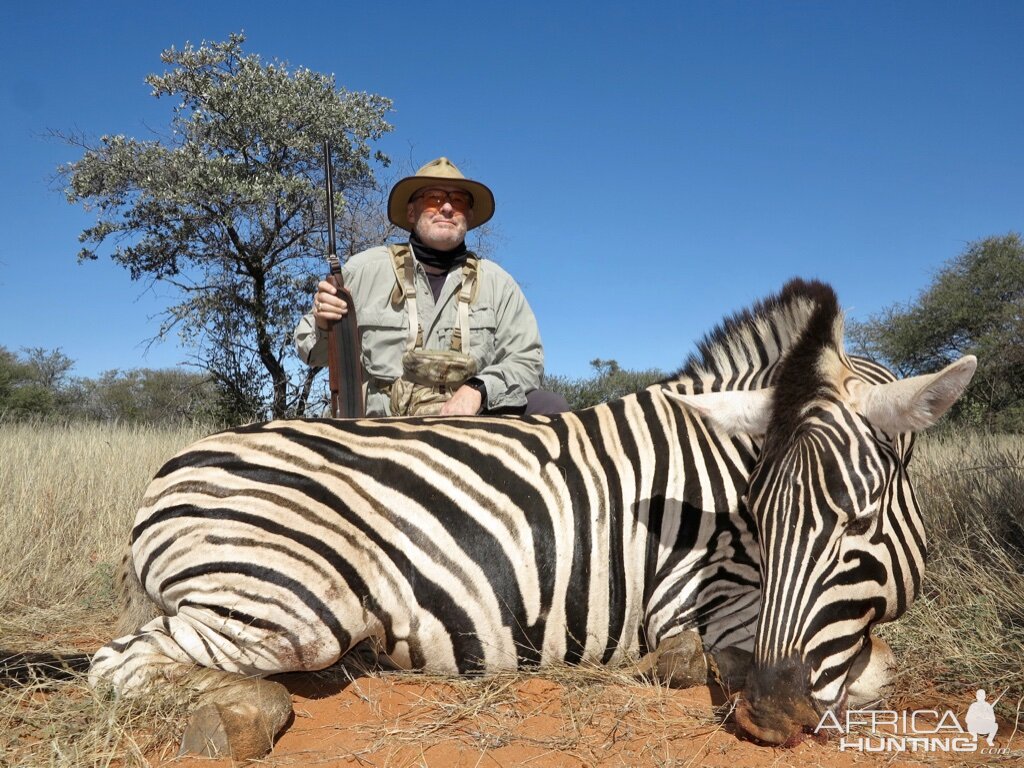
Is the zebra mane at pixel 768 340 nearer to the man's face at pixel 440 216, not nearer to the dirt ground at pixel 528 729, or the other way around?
the dirt ground at pixel 528 729

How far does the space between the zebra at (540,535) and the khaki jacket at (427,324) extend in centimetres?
147

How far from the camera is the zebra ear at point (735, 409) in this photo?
224 centimetres

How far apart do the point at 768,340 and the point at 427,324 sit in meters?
2.15

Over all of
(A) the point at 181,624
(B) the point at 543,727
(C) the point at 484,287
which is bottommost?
(B) the point at 543,727

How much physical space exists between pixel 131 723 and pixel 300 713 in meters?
0.52

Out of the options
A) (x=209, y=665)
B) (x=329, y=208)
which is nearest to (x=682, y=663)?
(x=209, y=665)

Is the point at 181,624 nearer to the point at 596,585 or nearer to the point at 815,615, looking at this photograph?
the point at 596,585

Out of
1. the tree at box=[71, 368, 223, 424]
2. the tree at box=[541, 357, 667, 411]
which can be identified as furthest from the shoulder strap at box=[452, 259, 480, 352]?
the tree at box=[71, 368, 223, 424]

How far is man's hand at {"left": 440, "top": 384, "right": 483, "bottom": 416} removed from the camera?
3686 mm

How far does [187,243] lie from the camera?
1327 centimetres

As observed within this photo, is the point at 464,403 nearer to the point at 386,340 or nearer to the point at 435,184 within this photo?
the point at 386,340

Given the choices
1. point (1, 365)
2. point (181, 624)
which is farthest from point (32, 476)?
point (1, 365)

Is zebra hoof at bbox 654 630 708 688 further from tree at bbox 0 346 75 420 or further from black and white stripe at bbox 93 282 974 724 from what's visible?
tree at bbox 0 346 75 420

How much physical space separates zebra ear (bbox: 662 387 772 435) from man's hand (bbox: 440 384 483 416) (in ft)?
5.32
